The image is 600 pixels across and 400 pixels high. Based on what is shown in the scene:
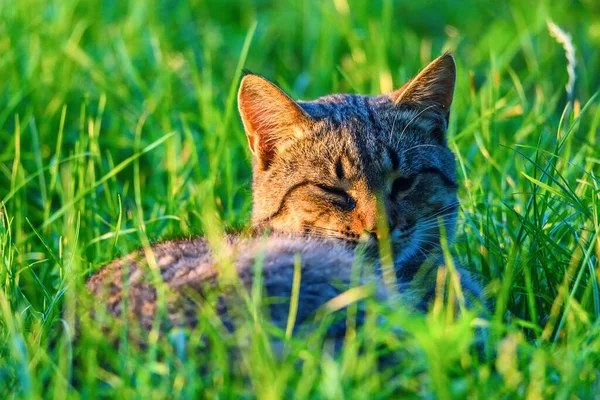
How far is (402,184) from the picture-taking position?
12.5 ft

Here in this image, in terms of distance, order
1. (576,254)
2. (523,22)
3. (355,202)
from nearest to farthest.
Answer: (576,254), (355,202), (523,22)

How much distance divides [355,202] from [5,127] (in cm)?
255

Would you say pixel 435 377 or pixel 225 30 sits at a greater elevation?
pixel 225 30

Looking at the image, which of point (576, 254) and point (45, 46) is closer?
point (576, 254)

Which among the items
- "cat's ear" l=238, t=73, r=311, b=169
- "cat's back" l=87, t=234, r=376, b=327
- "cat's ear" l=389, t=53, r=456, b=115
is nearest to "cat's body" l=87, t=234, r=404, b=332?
"cat's back" l=87, t=234, r=376, b=327

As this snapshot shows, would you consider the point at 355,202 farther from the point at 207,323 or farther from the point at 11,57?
the point at 11,57

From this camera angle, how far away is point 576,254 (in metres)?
3.40

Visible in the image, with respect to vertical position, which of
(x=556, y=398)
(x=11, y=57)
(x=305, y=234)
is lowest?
(x=556, y=398)

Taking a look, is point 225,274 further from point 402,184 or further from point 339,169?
point 402,184

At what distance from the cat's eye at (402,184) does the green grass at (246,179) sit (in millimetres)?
368

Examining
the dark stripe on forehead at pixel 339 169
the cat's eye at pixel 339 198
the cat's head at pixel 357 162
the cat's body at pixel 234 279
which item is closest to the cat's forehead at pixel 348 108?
the cat's head at pixel 357 162

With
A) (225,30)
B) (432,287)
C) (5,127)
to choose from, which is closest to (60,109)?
(5,127)

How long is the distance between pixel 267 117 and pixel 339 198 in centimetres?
54

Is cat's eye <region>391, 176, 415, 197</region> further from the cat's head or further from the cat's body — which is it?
the cat's body
